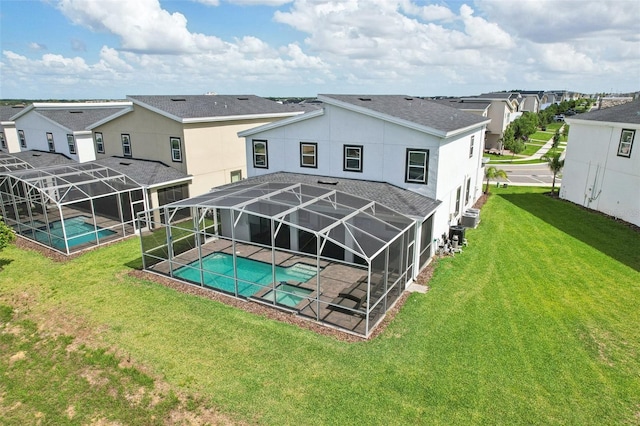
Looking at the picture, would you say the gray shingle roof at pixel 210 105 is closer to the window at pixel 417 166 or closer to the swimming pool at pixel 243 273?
the swimming pool at pixel 243 273

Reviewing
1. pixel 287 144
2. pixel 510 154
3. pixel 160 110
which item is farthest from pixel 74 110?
pixel 510 154

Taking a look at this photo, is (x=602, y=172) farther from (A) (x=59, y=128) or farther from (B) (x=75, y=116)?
(B) (x=75, y=116)

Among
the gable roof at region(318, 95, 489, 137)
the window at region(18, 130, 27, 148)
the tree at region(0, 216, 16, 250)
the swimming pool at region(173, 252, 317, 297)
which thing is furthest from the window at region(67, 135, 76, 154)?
the gable roof at region(318, 95, 489, 137)

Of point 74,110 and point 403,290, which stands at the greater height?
point 74,110

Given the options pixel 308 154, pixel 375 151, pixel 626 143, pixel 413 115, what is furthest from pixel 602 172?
pixel 308 154

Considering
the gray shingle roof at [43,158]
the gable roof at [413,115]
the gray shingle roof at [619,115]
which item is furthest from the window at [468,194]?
the gray shingle roof at [43,158]

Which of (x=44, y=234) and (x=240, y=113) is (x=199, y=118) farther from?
(x=44, y=234)
